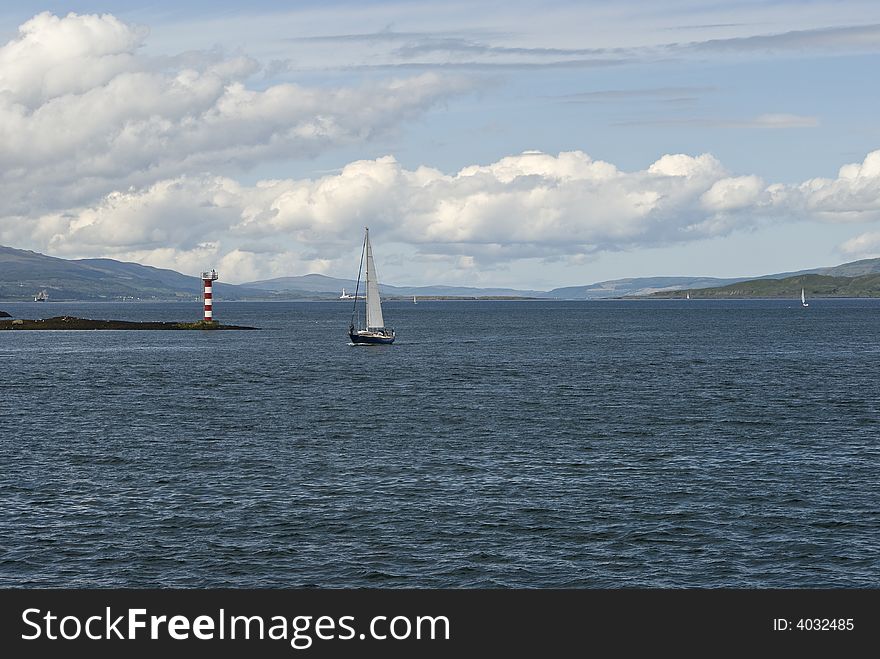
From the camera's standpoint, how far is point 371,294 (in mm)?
174375

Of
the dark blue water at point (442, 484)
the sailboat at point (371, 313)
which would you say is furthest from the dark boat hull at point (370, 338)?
the dark blue water at point (442, 484)

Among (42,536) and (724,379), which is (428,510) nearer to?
(42,536)

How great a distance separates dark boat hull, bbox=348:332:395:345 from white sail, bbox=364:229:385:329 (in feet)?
6.17

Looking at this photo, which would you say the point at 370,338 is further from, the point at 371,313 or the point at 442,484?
the point at 442,484

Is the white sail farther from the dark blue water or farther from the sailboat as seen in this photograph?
the dark blue water

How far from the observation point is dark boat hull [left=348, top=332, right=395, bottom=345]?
181 meters

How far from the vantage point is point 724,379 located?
121 metres

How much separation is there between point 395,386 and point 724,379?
38181 millimetres

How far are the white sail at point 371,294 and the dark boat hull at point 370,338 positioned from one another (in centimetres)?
188

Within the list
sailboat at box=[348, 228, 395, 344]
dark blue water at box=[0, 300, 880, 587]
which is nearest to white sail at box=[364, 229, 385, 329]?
sailboat at box=[348, 228, 395, 344]

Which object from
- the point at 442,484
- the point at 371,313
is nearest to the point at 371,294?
the point at 371,313

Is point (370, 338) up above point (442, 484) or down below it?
above

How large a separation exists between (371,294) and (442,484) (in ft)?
388

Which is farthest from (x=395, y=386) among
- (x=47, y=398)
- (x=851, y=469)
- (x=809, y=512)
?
(x=809, y=512)
